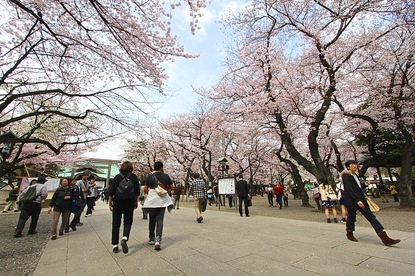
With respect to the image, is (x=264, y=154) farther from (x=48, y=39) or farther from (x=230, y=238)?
(x=48, y=39)

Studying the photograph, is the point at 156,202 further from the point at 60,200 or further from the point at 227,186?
the point at 227,186

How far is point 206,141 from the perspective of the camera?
2005 centimetres

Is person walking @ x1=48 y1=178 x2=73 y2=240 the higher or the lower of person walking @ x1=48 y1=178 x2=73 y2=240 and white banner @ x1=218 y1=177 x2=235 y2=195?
the lower

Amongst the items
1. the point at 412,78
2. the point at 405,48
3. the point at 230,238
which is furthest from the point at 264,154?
the point at 230,238

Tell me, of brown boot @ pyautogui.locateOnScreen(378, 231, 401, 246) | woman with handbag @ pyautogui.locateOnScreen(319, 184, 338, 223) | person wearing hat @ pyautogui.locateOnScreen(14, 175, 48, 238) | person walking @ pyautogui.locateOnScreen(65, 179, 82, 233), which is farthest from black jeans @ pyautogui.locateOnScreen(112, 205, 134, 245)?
woman with handbag @ pyautogui.locateOnScreen(319, 184, 338, 223)

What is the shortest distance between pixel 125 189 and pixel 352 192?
461 cm

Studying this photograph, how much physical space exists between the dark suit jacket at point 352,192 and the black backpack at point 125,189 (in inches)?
175

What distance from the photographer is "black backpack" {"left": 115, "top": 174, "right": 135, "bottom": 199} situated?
4.02 m

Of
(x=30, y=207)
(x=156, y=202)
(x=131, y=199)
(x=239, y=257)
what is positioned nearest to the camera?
(x=239, y=257)

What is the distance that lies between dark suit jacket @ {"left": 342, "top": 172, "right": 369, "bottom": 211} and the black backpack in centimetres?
445

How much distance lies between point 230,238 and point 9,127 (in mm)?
15383

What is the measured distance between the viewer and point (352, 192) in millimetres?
4438

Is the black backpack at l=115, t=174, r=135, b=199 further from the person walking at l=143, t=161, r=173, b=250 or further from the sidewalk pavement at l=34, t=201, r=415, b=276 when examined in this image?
the sidewalk pavement at l=34, t=201, r=415, b=276

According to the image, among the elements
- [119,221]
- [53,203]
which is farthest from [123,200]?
[53,203]
